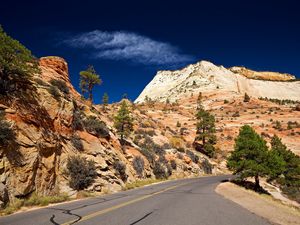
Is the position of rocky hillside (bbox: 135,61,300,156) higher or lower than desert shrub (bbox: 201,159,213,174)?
higher

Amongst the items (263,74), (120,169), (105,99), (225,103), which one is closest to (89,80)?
(105,99)

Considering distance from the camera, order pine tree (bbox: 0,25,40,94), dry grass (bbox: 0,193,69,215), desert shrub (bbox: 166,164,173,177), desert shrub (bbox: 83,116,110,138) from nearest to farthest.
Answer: dry grass (bbox: 0,193,69,215), pine tree (bbox: 0,25,40,94), desert shrub (bbox: 83,116,110,138), desert shrub (bbox: 166,164,173,177)

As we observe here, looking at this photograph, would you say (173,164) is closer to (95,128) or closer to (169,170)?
(169,170)

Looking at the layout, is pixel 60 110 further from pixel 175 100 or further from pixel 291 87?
pixel 291 87

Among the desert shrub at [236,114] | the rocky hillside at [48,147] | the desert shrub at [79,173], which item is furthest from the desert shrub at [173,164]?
the desert shrub at [236,114]

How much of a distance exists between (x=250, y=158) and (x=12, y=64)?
23050 mm

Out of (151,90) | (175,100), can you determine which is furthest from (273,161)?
(151,90)

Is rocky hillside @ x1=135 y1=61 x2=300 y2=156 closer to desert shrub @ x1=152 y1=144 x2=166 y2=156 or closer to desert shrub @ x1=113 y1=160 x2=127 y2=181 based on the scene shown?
desert shrub @ x1=152 y1=144 x2=166 y2=156

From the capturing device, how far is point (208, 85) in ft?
364

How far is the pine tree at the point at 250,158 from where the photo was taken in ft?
87.1

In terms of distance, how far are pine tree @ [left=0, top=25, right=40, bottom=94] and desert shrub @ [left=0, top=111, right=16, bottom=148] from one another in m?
2.93

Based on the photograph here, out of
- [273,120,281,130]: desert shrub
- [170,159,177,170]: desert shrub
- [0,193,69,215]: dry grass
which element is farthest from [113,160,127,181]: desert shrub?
[273,120,281,130]: desert shrub

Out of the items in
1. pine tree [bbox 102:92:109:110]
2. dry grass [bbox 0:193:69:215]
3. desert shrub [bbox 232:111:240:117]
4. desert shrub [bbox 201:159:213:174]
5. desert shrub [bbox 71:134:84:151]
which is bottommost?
desert shrub [bbox 201:159:213:174]

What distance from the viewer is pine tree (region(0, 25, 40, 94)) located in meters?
14.6
